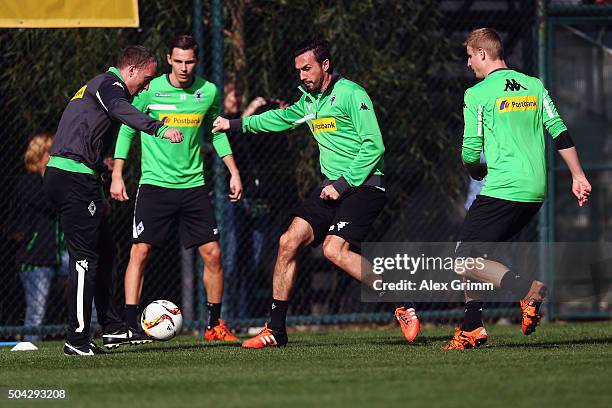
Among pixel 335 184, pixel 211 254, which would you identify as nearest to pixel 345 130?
pixel 335 184

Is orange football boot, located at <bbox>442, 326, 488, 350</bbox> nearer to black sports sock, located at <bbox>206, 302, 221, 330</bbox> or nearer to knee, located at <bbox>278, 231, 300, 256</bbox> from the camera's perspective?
knee, located at <bbox>278, 231, 300, 256</bbox>

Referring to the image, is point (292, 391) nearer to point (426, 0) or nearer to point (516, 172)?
point (516, 172)

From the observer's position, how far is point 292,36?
1221 cm

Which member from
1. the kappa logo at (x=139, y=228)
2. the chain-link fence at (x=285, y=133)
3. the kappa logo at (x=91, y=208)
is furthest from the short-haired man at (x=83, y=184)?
the chain-link fence at (x=285, y=133)

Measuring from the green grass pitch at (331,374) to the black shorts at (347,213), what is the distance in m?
0.81

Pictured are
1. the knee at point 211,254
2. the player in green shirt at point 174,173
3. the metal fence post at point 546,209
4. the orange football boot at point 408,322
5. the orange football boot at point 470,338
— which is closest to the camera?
the orange football boot at point 470,338

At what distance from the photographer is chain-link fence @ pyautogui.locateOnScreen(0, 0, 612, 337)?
38.0ft

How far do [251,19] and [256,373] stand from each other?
586 centimetres

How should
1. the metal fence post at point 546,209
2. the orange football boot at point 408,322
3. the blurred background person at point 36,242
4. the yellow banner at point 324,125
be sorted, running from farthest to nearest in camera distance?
the metal fence post at point 546,209 → the blurred background person at point 36,242 → the yellow banner at point 324,125 → the orange football boot at point 408,322

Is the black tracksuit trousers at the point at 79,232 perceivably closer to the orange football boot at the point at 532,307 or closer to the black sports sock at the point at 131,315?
the black sports sock at the point at 131,315

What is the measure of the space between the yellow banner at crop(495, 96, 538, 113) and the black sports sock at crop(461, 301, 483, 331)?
4.18ft

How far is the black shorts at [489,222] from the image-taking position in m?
8.21

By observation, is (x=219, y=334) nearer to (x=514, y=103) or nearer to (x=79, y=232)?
(x=79, y=232)

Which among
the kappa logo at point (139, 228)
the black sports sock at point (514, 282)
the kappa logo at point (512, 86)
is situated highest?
the kappa logo at point (512, 86)
